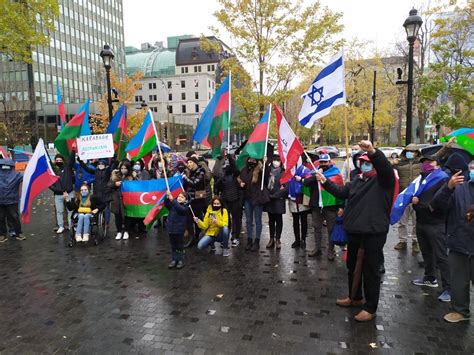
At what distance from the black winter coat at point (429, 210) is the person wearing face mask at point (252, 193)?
3.03 meters

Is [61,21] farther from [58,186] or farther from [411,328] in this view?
[411,328]

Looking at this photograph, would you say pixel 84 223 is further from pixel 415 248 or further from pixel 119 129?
pixel 415 248

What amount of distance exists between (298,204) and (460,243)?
3558 mm

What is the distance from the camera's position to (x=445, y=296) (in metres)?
5.11

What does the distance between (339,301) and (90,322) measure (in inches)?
133

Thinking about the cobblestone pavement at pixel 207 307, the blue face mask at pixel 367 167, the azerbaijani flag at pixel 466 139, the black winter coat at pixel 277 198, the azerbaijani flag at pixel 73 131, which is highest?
the azerbaijani flag at pixel 73 131

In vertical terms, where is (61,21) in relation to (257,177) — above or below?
above

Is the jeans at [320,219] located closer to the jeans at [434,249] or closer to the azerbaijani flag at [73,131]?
the jeans at [434,249]

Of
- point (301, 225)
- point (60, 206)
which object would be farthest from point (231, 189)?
point (60, 206)

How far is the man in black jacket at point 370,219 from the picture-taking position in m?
4.39

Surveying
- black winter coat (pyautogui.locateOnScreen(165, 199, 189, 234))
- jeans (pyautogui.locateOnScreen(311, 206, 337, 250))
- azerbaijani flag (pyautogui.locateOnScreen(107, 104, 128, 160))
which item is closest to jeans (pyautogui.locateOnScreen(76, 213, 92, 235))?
azerbaijani flag (pyautogui.locateOnScreen(107, 104, 128, 160))

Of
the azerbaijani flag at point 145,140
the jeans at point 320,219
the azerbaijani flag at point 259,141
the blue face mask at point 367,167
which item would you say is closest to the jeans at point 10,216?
the azerbaijani flag at point 145,140

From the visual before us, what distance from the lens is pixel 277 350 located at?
3.97 metres

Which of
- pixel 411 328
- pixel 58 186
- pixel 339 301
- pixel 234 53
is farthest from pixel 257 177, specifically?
pixel 234 53
